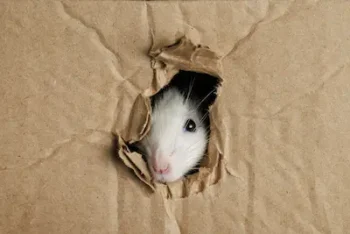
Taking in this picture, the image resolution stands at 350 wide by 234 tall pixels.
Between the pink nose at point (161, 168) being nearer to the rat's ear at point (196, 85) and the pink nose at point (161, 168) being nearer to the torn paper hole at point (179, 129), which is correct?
the torn paper hole at point (179, 129)

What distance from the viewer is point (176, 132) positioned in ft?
3.91

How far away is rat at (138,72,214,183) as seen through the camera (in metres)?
1.10

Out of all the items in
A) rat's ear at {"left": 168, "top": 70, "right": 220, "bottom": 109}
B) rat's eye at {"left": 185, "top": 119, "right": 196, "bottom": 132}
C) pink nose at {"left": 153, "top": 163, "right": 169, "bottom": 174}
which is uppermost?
rat's ear at {"left": 168, "top": 70, "right": 220, "bottom": 109}

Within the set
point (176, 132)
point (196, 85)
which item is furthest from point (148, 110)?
point (196, 85)

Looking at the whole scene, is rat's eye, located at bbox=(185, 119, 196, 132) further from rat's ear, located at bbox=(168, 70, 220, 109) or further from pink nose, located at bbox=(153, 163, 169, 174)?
pink nose, located at bbox=(153, 163, 169, 174)

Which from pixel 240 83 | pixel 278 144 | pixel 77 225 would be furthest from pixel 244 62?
pixel 77 225

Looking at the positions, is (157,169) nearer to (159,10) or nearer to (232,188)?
(232,188)

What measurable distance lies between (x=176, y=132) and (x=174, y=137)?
0.8 inches

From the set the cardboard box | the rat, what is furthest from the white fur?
the cardboard box

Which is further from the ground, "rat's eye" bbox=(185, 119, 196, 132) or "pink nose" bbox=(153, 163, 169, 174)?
"rat's eye" bbox=(185, 119, 196, 132)

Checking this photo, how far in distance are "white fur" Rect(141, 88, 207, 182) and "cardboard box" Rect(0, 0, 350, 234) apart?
0.68 ft

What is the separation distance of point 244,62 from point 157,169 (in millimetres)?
321

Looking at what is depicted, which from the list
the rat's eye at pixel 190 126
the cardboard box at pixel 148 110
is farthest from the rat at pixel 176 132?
the cardboard box at pixel 148 110

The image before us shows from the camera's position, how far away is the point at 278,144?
848mm
